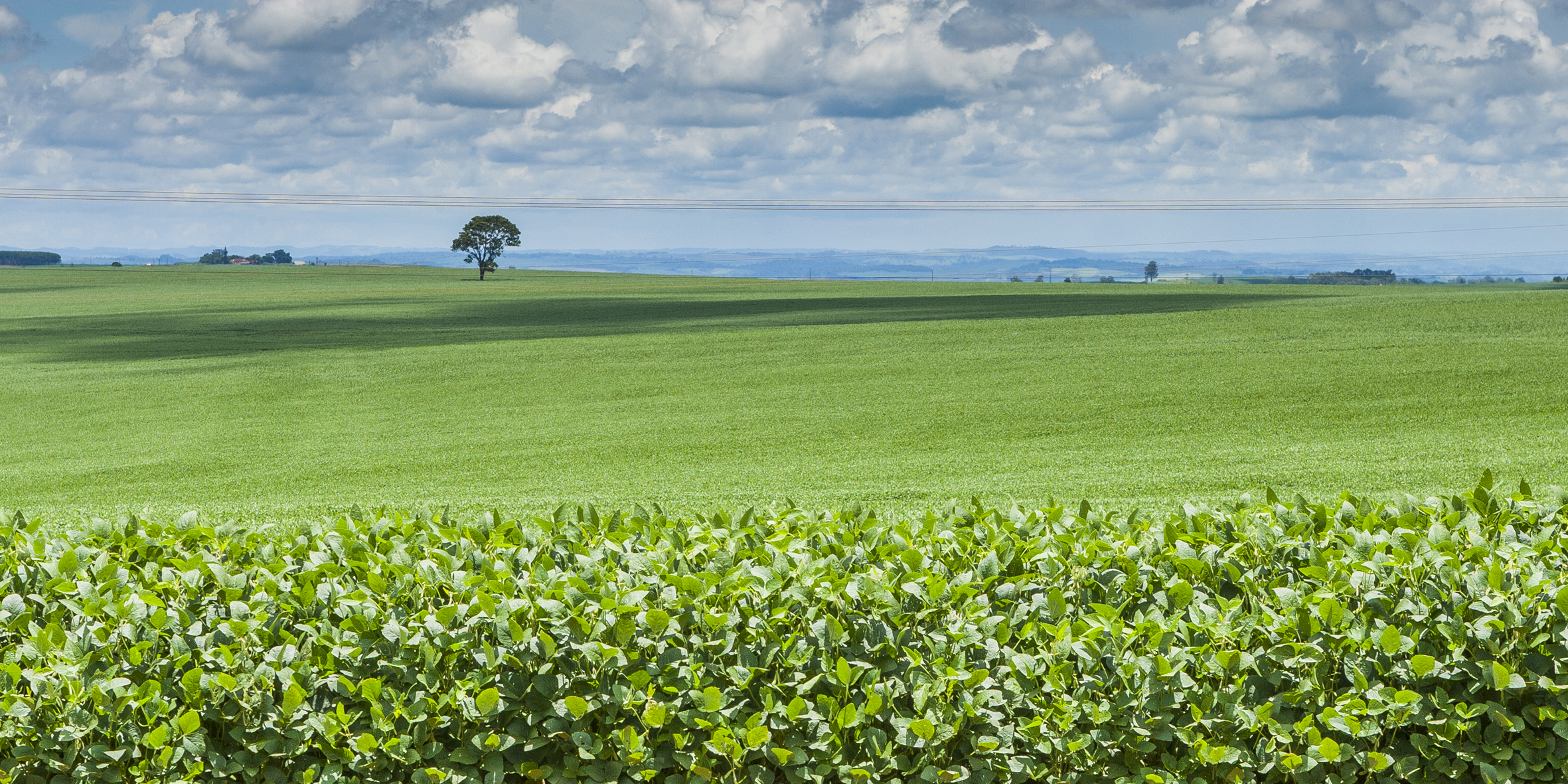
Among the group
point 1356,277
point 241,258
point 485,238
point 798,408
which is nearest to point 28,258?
point 241,258

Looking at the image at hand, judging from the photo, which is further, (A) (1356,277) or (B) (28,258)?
(B) (28,258)

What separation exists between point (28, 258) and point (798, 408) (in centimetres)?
15546

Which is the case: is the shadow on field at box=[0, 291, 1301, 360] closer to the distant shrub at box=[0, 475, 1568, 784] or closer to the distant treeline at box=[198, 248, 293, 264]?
the distant shrub at box=[0, 475, 1568, 784]

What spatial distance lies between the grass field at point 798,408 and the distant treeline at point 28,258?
11954 centimetres

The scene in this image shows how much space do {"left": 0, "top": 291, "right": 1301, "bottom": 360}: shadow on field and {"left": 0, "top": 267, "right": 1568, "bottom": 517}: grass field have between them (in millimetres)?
325

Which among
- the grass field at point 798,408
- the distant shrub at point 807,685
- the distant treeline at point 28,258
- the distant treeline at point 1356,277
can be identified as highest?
the distant treeline at point 28,258

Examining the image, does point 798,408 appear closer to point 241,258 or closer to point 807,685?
point 807,685

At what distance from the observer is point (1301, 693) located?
2.78 metres

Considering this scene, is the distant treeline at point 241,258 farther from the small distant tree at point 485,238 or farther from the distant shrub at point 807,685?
the distant shrub at point 807,685

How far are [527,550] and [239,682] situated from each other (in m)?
0.95

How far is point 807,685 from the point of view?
2807mm

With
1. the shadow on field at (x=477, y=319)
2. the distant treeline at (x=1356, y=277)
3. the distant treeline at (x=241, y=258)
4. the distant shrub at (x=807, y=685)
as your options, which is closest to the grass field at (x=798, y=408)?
the shadow on field at (x=477, y=319)

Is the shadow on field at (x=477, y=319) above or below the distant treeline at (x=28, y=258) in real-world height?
below

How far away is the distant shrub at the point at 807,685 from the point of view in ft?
9.07
